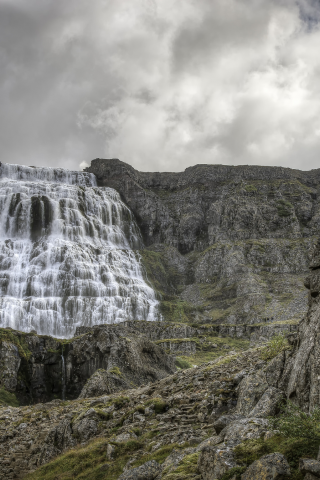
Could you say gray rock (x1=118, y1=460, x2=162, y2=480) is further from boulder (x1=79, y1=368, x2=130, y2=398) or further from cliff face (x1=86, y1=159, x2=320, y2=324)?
cliff face (x1=86, y1=159, x2=320, y2=324)

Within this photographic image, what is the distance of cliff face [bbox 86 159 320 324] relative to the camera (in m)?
100

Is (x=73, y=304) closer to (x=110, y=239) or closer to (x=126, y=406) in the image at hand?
(x=110, y=239)

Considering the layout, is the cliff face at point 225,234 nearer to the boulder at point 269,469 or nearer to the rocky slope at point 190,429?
the rocky slope at point 190,429

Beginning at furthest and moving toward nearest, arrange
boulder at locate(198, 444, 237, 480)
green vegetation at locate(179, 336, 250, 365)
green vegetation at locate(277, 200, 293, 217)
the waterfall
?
green vegetation at locate(277, 200, 293, 217) < green vegetation at locate(179, 336, 250, 365) < the waterfall < boulder at locate(198, 444, 237, 480)

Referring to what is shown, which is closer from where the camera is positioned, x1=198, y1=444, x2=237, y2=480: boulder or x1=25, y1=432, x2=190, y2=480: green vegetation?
x1=198, y1=444, x2=237, y2=480: boulder

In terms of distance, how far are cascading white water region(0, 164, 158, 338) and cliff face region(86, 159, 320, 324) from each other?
1192 centimetres

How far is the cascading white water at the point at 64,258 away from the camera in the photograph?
79.1m

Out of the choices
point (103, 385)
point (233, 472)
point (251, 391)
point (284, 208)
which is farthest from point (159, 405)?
point (284, 208)

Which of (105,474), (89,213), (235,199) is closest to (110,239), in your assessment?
(89,213)

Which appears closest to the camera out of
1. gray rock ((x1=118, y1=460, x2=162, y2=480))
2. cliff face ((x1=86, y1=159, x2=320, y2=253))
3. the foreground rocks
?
gray rock ((x1=118, y1=460, x2=162, y2=480))

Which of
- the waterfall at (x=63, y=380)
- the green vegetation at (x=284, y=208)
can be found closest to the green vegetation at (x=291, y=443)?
the waterfall at (x=63, y=380)

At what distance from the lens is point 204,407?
16344mm

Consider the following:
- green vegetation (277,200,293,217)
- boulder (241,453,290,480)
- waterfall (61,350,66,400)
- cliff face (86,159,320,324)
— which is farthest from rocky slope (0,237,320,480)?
green vegetation (277,200,293,217)

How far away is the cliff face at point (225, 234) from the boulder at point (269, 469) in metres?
81.2
